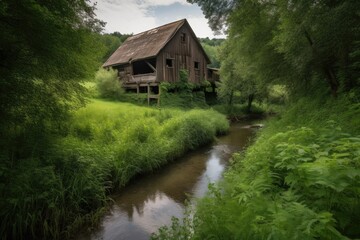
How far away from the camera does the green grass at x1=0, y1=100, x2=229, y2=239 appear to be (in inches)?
179

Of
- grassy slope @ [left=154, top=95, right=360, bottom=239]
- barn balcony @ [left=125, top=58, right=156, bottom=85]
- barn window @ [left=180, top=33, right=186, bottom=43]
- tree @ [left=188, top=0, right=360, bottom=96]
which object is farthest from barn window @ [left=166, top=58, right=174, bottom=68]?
grassy slope @ [left=154, top=95, right=360, bottom=239]

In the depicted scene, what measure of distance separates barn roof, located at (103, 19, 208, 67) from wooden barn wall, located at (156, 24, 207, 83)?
0.60m

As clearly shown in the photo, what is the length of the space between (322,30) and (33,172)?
8.03 meters

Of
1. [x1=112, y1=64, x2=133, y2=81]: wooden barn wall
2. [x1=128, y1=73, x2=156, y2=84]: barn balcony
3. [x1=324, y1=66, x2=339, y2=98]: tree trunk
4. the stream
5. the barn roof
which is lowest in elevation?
the stream

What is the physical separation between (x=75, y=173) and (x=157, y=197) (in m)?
2.55

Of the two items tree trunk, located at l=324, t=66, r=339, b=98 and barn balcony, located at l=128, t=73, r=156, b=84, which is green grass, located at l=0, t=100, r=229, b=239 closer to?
tree trunk, located at l=324, t=66, r=339, b=98

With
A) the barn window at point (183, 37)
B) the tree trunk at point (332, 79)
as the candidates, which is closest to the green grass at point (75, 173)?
the tree trunk at point (332, 79)

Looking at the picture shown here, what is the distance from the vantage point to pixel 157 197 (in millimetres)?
7020

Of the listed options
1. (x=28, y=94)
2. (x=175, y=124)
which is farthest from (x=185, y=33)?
(x=28, y=94)

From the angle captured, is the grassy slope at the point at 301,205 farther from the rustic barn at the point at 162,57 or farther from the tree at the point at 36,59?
the rustic barn at the point at 162,57

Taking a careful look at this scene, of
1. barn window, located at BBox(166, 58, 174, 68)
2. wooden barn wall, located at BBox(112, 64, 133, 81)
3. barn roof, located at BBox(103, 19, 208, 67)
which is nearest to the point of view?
barn roof, located at BBox(103, 19, 208, 67)

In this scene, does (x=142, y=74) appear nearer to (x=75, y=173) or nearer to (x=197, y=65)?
(x=197, y=65)

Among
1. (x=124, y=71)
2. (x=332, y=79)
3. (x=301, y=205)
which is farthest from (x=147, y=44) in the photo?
(x=301, y=205)

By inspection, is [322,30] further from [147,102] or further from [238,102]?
[238,102]
